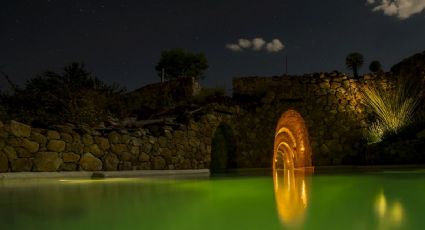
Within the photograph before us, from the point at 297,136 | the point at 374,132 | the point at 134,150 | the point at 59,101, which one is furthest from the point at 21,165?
the point at 374,132

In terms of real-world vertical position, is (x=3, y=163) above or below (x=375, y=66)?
below

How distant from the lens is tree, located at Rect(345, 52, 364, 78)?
15625 millimetres

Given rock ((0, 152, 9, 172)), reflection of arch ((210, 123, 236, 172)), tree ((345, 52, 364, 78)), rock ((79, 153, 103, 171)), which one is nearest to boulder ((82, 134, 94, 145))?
rock ((79, 153, 103, 171))

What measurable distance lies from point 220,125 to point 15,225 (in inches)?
341

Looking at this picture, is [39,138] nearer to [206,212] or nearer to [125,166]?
[125,166]

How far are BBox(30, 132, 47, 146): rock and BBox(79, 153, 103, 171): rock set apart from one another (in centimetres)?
76

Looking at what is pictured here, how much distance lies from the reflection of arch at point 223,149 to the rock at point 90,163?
3986 mm

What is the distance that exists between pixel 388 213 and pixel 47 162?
230 inches

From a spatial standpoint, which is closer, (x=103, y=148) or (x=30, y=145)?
(x=30, y=145)

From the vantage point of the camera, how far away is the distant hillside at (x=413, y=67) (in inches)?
438

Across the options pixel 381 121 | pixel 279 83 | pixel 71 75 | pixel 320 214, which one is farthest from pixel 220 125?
pixel 320 214

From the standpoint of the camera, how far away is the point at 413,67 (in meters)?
11.3

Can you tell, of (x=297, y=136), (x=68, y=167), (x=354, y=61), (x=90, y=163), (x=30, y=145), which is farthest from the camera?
(x=354, y=61)

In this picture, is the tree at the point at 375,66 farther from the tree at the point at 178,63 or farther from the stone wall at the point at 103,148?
the tree at the point at 178,63
